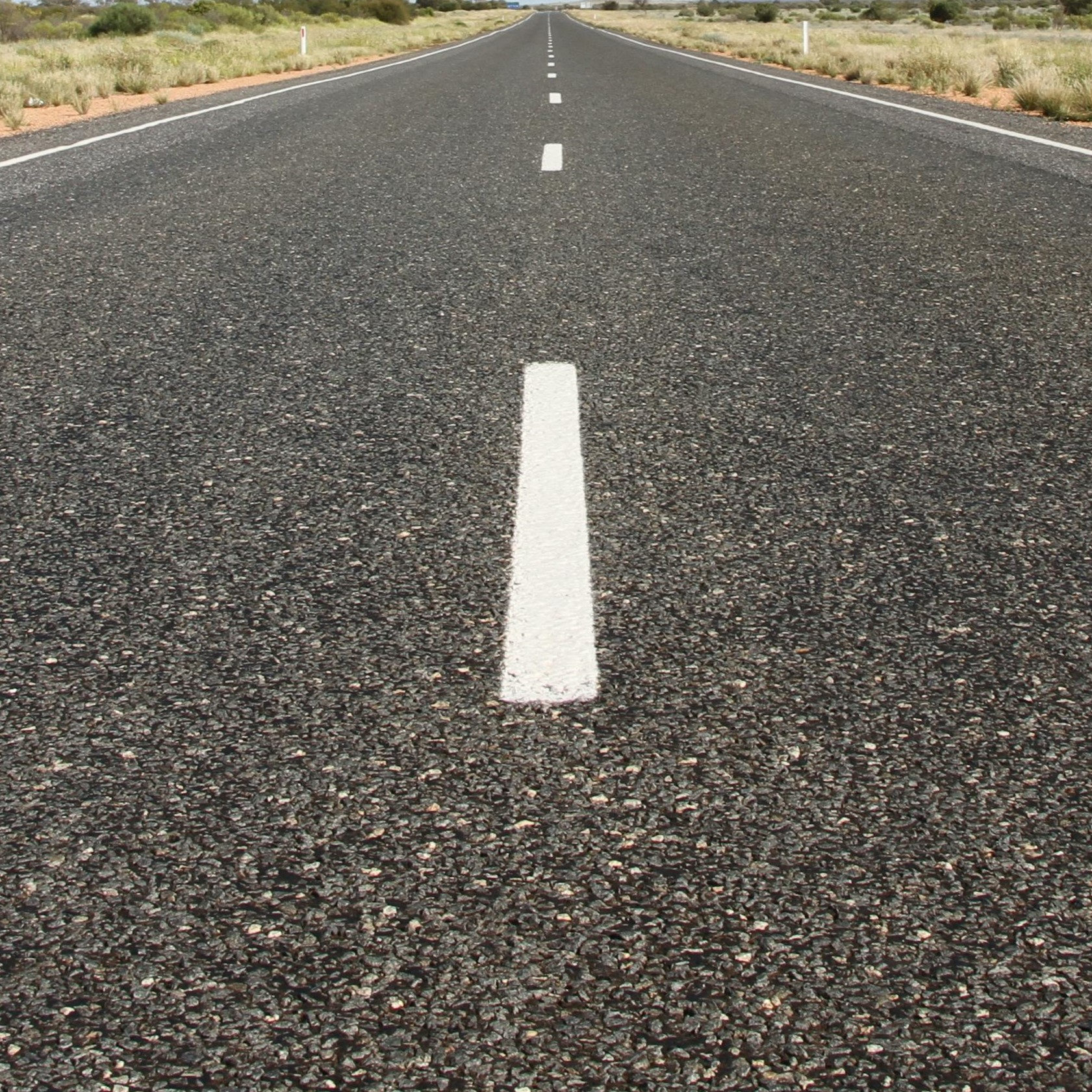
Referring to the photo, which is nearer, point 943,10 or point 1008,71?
point 1008,71

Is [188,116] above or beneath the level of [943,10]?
beneath

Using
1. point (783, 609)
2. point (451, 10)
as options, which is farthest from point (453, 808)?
point (451, 10)

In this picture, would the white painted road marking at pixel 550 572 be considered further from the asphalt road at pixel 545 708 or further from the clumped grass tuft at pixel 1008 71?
the clumped grass tuft at pixel 1008 71

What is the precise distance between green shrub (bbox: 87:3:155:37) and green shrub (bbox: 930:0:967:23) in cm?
3950

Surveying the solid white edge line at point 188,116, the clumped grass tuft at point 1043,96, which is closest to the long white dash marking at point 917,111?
the solid white edge line at point 188,116

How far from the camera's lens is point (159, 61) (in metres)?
22.6

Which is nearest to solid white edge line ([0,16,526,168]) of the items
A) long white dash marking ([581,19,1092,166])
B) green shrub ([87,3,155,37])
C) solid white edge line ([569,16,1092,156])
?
long white dash marking ([581,19,1092,166])

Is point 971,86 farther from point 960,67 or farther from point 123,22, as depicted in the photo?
point 123,22

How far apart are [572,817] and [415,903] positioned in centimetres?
28

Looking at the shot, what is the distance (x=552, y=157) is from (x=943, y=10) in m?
63.9

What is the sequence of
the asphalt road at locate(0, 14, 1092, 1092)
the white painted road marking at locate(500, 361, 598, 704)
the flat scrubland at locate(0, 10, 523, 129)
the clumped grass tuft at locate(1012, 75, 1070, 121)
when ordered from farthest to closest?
the flat scrubland at locate(0, 10, 523, 129), the clumped grass tuft at locate(1012, 75, 1070, 121), the white painted road marking at locate(500, 361, 598, 704), the asphalt road at locate(0, 14, 1092, 1092)

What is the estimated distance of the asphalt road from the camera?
1.53 m

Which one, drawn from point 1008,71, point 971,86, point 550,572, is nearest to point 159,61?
point 971,86

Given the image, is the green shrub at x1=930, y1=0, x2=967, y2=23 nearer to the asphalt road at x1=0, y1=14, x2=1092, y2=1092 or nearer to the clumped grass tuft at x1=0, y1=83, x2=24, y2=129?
the clumped grass tuft at x1=0, y1=83, x2=24, y2=129
